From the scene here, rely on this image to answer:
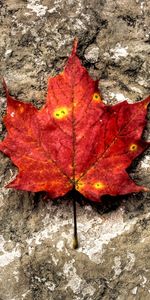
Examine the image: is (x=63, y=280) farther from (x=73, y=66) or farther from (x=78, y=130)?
(x=73, y=66)

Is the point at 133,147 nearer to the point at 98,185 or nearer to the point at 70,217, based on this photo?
the point at 98,185

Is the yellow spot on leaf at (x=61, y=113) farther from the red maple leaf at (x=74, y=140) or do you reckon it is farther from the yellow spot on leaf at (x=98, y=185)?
the yellow spot on leaf at (x=98, y=185)

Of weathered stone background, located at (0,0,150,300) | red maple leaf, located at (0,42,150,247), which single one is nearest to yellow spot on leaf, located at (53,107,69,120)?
red maple leaf, located at (0,42,150,247)

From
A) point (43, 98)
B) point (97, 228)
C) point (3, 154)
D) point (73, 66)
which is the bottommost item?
point (97, 228)

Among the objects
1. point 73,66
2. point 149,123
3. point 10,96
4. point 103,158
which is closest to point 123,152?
point 103,158

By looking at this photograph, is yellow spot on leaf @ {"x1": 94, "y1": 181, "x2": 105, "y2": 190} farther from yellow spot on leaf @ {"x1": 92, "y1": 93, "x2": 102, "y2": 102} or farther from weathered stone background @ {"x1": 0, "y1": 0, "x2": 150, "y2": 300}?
yellow spot on leaf @ {"x1": 92, "y1": 93, "x2": 102, "y2": 102}

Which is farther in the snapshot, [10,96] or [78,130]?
[10,96]

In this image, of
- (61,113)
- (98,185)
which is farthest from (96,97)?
(98,185)
